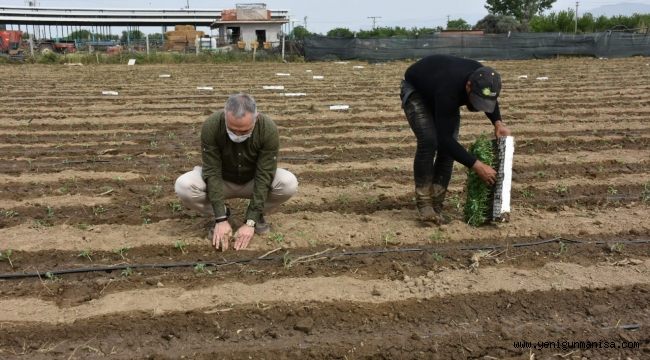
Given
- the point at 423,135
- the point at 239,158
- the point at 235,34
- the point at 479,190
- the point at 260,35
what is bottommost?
the point at 479,190

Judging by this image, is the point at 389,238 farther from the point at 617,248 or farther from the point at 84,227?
the point at 84,227

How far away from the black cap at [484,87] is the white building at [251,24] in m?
39.7

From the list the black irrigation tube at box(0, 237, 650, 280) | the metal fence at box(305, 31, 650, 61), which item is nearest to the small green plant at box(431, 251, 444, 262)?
the black irrigation tube at box(0, 237, 650, 280)

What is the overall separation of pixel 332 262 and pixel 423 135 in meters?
1.18

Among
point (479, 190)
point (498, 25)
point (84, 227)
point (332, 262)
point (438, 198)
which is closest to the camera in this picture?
point (332, 262)

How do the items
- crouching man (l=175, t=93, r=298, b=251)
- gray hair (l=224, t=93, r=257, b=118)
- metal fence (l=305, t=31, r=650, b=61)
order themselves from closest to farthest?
gray hair (l=224, t=93, r=257, b=118)
crouching man (l=175, t=93, r=298, b=251)
metal fence (l=305, t=31, r=650, b=61)

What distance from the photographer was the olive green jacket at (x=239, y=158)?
3566mm

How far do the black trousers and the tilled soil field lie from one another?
0.44 meters

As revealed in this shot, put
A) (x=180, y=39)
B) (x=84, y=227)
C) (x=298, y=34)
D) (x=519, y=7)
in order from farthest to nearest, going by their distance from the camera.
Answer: (x=519, y=7) → (x=298, y=34) → (x=180, y=39) → (x=84, y=227)

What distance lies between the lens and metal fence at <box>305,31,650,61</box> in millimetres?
23594

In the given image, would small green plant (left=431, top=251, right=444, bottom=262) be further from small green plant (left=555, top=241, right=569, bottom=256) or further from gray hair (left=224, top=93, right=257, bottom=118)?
gray hair (left=224, top=93, right=257, bottom=118)

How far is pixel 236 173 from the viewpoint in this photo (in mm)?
3812

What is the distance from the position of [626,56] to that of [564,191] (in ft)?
72.9

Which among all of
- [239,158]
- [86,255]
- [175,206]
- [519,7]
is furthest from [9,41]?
[519,7]
